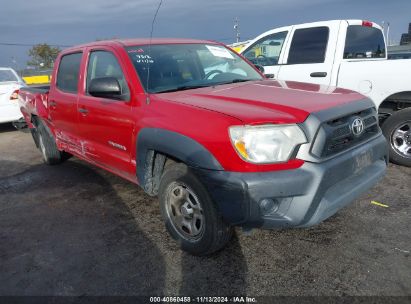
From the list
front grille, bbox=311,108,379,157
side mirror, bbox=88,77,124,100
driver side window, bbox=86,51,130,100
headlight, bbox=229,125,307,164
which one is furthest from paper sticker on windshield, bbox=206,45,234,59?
headlight, bbox=229,125,307,164

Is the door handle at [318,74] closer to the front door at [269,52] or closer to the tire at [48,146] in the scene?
the front door at [269,52]

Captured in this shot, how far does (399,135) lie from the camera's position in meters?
4.77

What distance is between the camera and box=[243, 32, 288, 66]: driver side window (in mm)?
5918

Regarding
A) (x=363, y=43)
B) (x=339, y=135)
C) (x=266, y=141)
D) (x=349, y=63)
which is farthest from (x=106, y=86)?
(x=363, y=43)

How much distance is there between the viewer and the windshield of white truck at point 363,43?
5.32 meters

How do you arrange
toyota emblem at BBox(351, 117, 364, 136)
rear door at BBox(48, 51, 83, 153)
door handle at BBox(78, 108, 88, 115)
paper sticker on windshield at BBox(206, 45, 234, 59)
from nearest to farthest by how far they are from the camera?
1. toyota emblem at BBox(351, 117, 364, 136)
2. door handle at BBox(78, 108, 88, 115)
3. paper sticker on windshield at BBox(206, 45, 234, 59)
4. rear door at BBox(48, 51, 83, 153)

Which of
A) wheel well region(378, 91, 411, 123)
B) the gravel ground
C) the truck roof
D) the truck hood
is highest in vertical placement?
the truck roof

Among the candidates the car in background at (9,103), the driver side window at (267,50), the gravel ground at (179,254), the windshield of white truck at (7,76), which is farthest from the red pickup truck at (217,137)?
the windshield of white truck at (7,76)

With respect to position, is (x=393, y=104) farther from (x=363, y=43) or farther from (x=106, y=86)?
(x=106, y=86)

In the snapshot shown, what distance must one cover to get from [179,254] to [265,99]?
1451 mm

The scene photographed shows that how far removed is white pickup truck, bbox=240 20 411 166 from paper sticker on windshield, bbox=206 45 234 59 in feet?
3.77

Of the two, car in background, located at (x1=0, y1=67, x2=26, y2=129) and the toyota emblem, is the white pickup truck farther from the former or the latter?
car in background, located at (x1=0, y1=67, x2=26, y2=129)

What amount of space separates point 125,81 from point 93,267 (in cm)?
166

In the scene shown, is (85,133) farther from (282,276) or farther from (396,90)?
(396,90)
